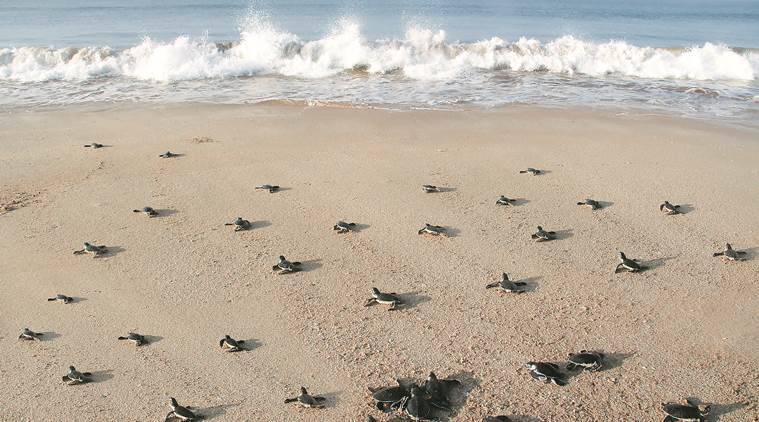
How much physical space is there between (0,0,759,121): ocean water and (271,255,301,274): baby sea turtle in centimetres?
738

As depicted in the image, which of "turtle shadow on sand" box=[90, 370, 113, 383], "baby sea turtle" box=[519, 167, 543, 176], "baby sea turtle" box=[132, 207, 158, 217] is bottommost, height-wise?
"turtle shadow on sand" box=[90, 370, 113, 383]

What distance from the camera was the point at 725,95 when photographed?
46.3 ft

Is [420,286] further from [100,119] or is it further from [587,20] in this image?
[587,20]

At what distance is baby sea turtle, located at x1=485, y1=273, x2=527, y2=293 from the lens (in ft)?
18.8

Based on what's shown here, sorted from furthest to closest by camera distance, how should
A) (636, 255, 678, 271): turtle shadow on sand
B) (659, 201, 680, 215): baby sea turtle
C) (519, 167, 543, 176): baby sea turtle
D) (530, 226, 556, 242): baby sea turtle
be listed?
(519, 167, 543, 176): baby sea turtle < (659, 201, 680, 215): baby sea turtle < (530, 226, 556, 242): baby sea turtle < (636, 255, 678, 271): turtle shadow on sand

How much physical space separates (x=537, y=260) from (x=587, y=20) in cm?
3048

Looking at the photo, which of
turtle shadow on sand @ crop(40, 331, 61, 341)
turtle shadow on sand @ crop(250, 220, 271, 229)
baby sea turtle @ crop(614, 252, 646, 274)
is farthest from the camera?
turtle shadow on sand @ crop(250, 220, 271, 229)

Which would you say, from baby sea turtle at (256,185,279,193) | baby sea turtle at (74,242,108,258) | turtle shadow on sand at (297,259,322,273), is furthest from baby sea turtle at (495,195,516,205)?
baby sea turtle at (74,242,108,258)

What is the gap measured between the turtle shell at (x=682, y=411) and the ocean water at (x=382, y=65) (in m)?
9.37

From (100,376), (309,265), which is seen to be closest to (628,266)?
(309,265)

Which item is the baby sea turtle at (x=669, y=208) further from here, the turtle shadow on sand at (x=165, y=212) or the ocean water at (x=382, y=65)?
the turtle shadow on sand at (x=165, y=212)

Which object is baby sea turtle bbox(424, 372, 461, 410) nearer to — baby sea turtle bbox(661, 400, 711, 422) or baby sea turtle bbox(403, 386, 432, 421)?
baby sea turtle bbox(403, 386, 432, 421)

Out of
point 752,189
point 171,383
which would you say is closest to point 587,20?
point 752,189

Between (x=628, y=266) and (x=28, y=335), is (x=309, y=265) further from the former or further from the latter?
(x=628, y=266)
